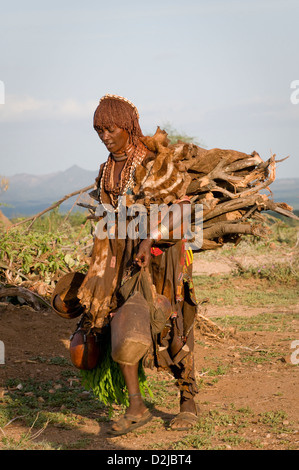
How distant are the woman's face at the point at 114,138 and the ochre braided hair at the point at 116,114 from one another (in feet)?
0.08

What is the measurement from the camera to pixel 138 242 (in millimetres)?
4113

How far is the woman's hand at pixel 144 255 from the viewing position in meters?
3.88

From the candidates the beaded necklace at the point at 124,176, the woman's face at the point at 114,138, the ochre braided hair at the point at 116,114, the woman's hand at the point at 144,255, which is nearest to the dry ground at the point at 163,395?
the woman's hand at the point at 144,255

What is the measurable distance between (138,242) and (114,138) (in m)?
0.68

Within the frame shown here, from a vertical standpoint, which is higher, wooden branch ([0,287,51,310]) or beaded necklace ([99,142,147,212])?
beaded necklace ([99,142,147,212])

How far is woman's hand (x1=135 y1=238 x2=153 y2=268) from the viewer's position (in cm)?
388

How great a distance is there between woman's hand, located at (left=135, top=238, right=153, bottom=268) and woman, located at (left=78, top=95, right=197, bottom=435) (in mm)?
13

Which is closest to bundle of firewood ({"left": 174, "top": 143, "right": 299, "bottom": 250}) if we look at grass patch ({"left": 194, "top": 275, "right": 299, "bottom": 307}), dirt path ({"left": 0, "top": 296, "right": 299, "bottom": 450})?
dirt path ({"left": 0, "top": 296, "right": 299, "bottom": 450})

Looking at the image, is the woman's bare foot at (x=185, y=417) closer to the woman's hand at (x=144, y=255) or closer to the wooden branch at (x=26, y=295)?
the woman's hand at (x=144, y=255)

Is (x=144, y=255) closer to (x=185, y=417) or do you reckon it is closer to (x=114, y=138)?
(x=114, y=138)

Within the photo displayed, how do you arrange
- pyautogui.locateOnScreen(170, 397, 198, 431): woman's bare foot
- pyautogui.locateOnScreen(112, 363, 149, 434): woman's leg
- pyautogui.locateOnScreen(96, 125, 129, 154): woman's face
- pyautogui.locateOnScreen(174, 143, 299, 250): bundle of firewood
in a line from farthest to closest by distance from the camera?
1. pyautogui.locateOnScreen(174, 143, 299, 250): bundle of firewood
2. pyautogui.locateOnScreen(170, 397, 198, 431): woman's bare foot
3. pyautogui.locateOnScreen(96, 125, 129, 154): woman's face
4. pyautogui.locateOnScreen(112, 363, 149, 434): woman's leg

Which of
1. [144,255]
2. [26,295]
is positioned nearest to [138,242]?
[144,255]

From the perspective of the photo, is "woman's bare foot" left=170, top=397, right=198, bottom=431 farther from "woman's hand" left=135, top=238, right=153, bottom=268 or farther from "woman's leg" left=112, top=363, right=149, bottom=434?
"woman's hand" left=135, top=238, right=153, bottom=268
